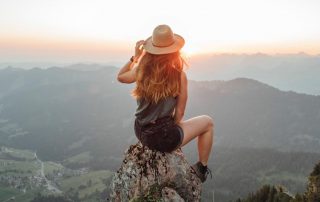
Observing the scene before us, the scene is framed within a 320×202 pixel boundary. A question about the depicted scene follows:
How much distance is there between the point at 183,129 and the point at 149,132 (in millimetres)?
1138

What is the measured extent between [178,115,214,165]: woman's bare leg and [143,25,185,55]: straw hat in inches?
101

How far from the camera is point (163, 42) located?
13.1 metres

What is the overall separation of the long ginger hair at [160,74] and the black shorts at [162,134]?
0.86 meters

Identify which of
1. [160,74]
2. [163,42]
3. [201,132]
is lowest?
[201,132]

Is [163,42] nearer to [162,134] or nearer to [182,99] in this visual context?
[182,99]

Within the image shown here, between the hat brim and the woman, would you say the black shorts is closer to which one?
the woman

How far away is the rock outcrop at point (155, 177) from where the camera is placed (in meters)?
14.0

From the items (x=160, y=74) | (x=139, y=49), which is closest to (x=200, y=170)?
(x=160, y=74)

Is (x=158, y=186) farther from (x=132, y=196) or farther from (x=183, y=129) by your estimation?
(x=183, y=129)

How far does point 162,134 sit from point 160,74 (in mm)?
1972

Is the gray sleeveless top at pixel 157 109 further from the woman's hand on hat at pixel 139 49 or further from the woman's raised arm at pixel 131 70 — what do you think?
the woman's hand on hat at pixel 139 49

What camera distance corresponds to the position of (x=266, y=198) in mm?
67938

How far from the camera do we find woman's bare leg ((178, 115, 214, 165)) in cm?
1396

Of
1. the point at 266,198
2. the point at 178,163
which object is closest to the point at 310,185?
the point at 178,163
